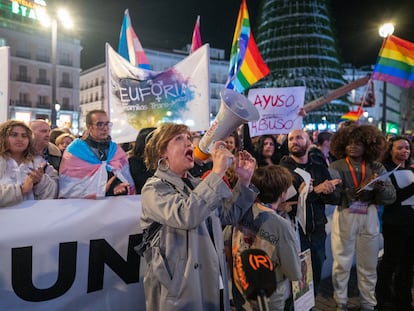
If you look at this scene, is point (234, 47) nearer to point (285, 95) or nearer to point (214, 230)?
point (285, 95)

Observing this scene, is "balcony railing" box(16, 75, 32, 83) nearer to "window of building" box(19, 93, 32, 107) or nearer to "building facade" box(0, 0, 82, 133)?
"building facade" box(0, 0, 82, 133)

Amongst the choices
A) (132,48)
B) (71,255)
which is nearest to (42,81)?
(132,48)

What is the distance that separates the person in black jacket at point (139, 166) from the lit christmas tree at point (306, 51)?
3169 centimetres

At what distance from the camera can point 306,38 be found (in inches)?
1366

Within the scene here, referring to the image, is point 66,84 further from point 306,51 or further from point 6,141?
point 6,141

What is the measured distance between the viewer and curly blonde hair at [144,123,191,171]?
2467 millimetres

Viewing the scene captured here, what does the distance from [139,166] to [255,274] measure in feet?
9.70

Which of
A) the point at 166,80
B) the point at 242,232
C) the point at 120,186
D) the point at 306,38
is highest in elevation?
the point at 306,38

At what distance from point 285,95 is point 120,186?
3750 millimetres

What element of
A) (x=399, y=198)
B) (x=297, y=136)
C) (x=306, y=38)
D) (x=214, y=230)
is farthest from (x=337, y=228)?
(x=306, y=38)

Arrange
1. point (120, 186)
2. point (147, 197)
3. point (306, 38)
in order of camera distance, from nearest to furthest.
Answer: point (147, 197), point (120, 186), point (306, 38)

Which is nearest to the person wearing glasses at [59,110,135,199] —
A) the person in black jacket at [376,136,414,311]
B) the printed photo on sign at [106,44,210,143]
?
the printed photo on sign at [106,44,210,143]

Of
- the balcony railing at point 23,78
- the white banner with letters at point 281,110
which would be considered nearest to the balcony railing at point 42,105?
the balcony railing at point 23,78

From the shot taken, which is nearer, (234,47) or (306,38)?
(234,47)
